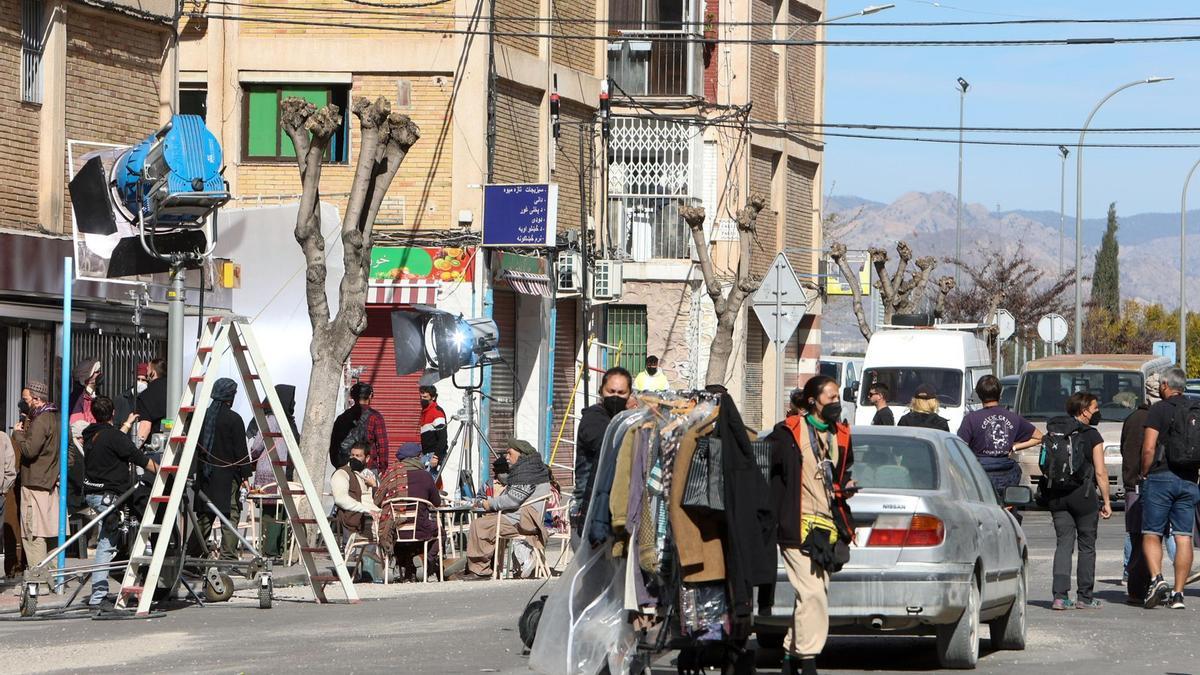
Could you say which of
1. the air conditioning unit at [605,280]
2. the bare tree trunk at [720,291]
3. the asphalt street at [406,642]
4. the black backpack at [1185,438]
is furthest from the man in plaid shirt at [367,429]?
the air conditioning unit at [605,280]

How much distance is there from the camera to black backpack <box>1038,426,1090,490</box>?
1616 centimetres

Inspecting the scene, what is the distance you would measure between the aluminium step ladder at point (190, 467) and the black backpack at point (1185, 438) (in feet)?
22.3

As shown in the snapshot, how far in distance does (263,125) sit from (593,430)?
17.5 metres

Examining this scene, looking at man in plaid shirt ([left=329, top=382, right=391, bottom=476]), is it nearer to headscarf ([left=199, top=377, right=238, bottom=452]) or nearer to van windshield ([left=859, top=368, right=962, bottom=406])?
headscarf ([left=199, top=377, right=238, bottom=452])

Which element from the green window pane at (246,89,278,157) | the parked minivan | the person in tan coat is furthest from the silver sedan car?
the green window pane at (246,89,278,157)

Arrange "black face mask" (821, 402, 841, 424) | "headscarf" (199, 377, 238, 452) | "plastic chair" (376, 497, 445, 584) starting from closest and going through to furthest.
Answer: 1. "black face mask" (821, 402, 841, 424)
2. "headscarf" (199, 377, 238, 452)
3. "plastic chair" (376, 497, 445, 584)

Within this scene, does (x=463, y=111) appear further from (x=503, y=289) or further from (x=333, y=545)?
(x=333, y=545)

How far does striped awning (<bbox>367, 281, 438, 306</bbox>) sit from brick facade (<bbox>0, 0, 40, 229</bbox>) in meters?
8.71

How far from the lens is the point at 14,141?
21312mm

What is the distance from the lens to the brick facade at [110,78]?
22484mm

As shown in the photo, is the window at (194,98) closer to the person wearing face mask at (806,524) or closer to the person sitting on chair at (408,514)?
the person sitting on chair at (408,514)

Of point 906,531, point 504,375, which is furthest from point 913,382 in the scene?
point 906,531

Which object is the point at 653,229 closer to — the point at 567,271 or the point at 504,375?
the point at 567,271

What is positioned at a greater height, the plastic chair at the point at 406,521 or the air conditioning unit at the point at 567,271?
the air conditioning unit at the point at 567,271
